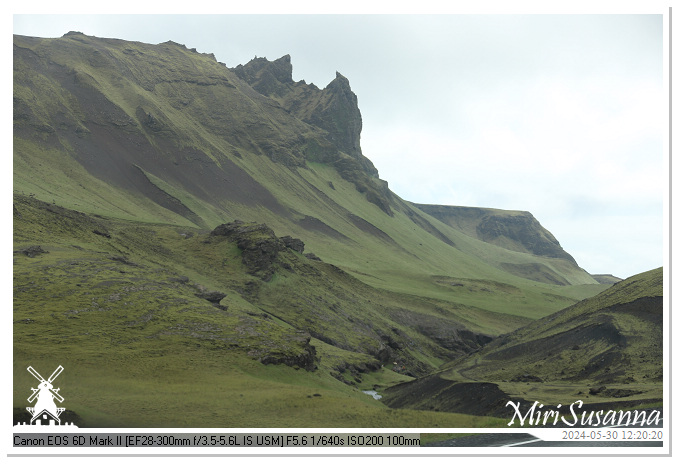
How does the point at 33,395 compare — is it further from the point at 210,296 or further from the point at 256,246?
the point at 256,246

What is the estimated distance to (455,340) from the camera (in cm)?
15062

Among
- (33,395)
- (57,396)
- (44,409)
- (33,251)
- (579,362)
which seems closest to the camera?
(44,409)

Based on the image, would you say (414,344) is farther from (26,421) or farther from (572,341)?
(26,421)

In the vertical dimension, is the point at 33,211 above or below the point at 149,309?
above

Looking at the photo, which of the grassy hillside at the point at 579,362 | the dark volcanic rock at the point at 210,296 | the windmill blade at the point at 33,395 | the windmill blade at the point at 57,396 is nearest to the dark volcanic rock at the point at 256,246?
the dark volcanic rock at the point at 210,296

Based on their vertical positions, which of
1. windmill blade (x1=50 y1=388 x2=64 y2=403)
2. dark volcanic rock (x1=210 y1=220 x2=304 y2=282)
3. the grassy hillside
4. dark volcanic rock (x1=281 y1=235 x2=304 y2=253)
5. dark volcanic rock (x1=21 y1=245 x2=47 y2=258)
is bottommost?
windmill blade (x1=50 y1=388 x2=64 y2=403)

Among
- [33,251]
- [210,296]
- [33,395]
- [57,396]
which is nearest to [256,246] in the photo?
[210,296]

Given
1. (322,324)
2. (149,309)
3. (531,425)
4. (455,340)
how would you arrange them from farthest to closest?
(455,340)
(322,324)
(149,309)
(531,425)

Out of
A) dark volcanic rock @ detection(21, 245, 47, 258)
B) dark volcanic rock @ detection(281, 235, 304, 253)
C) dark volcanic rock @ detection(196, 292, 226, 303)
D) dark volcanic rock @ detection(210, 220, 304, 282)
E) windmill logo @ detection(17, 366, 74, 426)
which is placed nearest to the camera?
windmill logo @ detection(17, 366, 74, 426)

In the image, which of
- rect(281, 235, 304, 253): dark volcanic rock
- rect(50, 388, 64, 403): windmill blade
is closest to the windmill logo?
rect(50, 388, 64, 403): windmill blade

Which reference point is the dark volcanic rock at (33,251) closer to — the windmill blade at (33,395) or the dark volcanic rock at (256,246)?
the windmill blade at (33,395)

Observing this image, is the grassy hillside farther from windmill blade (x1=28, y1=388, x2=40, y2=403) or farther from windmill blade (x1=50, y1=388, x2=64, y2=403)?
windmill blade (x1=28, y1=388, x2=40, y2=403)
